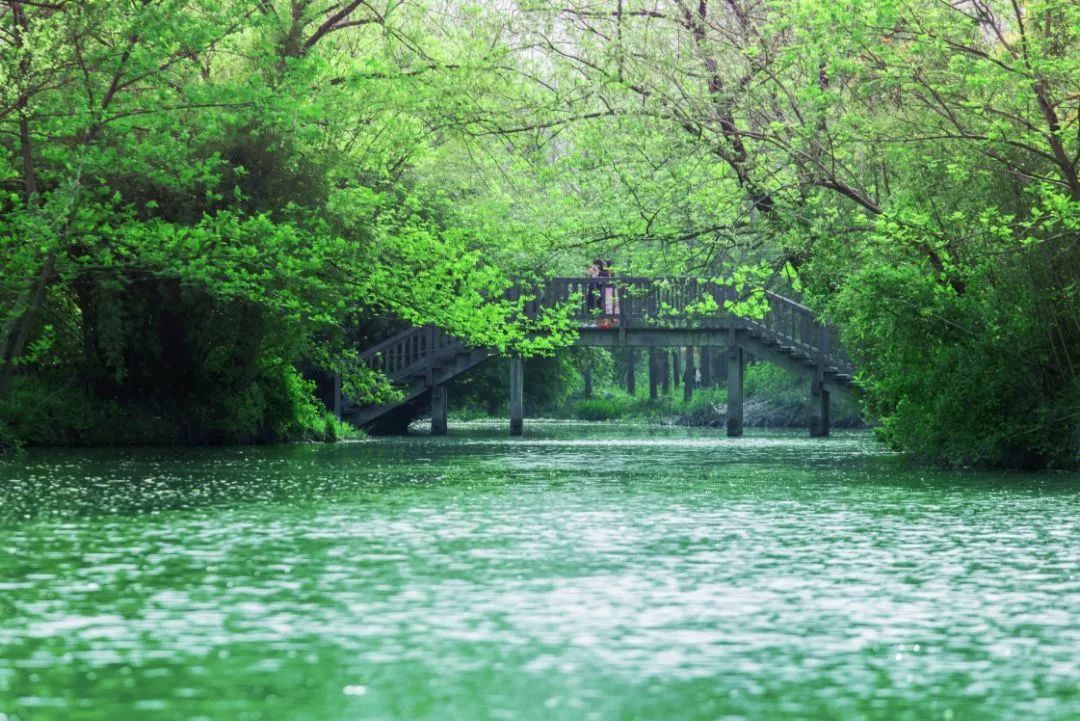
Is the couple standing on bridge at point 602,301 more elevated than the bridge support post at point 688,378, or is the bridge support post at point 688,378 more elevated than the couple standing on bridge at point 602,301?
the couple standing on bridge at point 602,301

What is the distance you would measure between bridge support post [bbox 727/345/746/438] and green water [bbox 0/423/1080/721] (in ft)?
78.9

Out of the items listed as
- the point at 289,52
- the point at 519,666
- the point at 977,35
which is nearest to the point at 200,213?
the point at 289,52

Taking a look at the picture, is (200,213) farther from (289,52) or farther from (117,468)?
(117,468)

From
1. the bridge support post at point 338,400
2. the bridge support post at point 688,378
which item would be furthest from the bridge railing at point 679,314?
the bridge support post at point 688,378

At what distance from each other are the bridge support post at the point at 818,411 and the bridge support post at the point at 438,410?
9.24 meters

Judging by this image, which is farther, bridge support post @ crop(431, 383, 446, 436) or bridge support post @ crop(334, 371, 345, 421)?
bridge support post @ crop(431, 383, 446, 436)

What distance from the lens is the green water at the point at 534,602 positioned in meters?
7.06

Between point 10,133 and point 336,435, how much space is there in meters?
13.6

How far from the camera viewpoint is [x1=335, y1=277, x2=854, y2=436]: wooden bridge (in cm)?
4050

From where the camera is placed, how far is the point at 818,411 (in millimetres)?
42188

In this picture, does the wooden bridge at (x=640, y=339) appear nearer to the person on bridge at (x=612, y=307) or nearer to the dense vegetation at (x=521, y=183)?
the person on bridge at (x=612, y=307)

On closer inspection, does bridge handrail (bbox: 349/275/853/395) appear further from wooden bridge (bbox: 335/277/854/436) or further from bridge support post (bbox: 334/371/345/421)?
bridge support post (bbox: 334/371/345/421)

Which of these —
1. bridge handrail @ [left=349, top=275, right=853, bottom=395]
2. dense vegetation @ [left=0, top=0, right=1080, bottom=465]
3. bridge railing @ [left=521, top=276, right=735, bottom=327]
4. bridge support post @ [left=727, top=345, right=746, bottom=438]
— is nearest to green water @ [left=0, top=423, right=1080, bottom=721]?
dense vegetation @ [left=0, top=0, right=1080, bottom=465]

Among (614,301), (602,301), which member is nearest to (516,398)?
(602,301)
